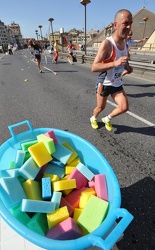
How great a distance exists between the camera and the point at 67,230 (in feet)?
4.35

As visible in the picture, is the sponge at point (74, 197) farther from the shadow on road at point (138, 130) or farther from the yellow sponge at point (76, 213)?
the shadow on road at point (138, 130)

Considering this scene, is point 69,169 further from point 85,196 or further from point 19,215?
point 19,215

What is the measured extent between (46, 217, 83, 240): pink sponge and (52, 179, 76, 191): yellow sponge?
34cm

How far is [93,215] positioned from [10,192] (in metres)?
0.74

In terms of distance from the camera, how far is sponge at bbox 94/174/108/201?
5.44 feet

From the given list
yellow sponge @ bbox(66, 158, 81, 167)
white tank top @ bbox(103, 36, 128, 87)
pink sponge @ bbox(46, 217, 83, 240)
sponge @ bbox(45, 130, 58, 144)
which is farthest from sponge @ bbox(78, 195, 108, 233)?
white tank top @ bbox(103, 36, 128, 87)

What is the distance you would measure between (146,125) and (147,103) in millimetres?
1538

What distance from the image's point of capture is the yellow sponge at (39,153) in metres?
1.75

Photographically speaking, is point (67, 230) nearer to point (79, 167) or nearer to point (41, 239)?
point (41, 239)

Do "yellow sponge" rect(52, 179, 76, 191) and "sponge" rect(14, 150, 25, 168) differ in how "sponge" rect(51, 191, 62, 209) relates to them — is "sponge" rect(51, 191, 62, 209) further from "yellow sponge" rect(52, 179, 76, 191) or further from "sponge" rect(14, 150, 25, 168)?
"sponge" rect(14, 150, 25, 168)

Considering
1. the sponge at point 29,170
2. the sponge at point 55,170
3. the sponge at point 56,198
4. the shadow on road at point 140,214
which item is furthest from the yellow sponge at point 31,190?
the shadow on road at point 140,214

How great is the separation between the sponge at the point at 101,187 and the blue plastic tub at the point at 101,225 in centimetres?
5

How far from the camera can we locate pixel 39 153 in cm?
179

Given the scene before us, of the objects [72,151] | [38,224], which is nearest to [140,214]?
[72,151]
